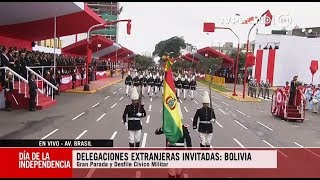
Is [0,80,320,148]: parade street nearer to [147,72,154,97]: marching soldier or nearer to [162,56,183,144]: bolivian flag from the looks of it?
[147,72,154,97]: marching soldier

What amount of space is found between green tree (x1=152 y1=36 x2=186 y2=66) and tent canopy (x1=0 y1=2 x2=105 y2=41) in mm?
8455

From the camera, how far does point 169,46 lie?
11977 millimetres

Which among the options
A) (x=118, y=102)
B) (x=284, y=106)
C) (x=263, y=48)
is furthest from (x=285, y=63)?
(x=118, y=102)

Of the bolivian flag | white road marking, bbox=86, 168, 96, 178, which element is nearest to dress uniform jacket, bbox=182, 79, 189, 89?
the bolivian flag

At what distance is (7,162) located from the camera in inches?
341

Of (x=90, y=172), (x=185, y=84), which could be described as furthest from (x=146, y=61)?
(x=185, y=84)

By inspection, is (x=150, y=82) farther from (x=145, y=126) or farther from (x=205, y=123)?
(x=205, y=123)

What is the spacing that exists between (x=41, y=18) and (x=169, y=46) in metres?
14.7

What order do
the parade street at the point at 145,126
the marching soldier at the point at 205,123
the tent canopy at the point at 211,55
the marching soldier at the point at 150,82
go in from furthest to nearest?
the tent canopy at the point at 211,55, the marching soldier at the point at 150,82, the parade street at the point at 145,126, the marching soldier at the point at 205,123

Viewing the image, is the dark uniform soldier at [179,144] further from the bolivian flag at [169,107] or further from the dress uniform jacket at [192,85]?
the dress uniform jacket at [192,85]

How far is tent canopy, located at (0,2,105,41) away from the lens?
2003 centimetres

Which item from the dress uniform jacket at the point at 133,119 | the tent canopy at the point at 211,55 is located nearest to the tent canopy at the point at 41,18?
the dress uniform jacket at the point at 133,119

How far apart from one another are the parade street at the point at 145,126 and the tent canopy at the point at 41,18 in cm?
527

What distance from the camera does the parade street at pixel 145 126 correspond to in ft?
43.7
